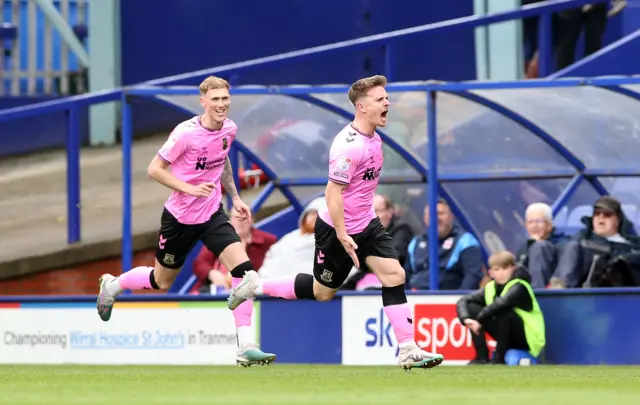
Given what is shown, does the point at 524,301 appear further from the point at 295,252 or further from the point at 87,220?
the point at 87,220

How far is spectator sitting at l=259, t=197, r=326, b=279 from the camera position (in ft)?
51.5

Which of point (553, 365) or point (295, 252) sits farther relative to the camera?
point (295, 252)

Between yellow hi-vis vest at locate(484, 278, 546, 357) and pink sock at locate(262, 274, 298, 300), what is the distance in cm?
245

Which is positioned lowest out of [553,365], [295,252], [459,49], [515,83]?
[553,365]

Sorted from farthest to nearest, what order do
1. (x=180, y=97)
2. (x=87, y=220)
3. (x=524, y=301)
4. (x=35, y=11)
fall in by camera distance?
(x=35, y=11) → (x=87, y=220) → (x=180, y=97) → (x=524, y=301)

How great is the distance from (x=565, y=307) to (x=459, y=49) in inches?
305

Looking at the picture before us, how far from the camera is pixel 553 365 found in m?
14.2

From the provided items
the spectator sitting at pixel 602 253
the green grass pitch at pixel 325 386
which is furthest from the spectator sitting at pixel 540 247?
the green grass pitch at pixel 325 386

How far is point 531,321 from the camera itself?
46.5 ft

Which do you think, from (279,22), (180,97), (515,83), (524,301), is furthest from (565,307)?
(279,22)

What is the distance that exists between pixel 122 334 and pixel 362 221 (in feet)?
13.8

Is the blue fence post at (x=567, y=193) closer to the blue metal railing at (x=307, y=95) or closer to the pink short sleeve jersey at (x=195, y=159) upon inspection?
the blue metal railing at (x=307, y=95)

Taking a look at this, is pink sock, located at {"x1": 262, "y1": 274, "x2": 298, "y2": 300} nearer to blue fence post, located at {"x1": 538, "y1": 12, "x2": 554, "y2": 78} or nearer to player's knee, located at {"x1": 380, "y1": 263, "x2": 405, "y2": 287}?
player's knee, located at {"x1": 380, "y1": 263, "x2": 405, "y2": 287}

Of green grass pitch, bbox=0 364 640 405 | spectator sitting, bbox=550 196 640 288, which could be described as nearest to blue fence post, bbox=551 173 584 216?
spectator sitting, bbox=550 196 640 288
